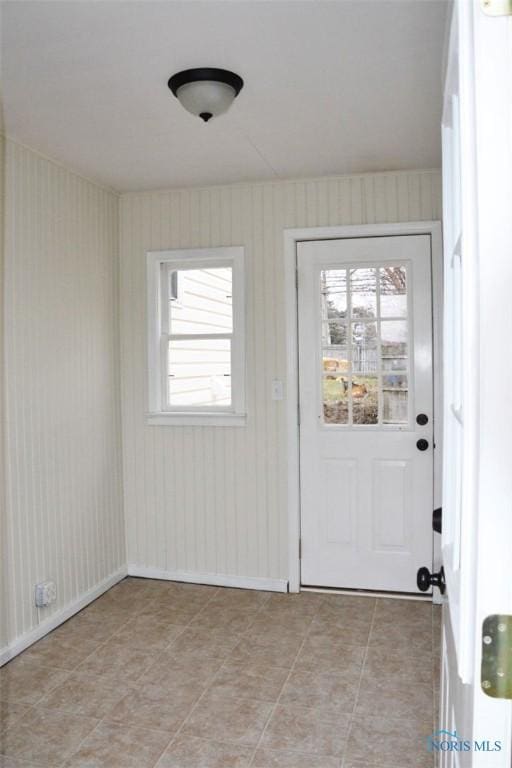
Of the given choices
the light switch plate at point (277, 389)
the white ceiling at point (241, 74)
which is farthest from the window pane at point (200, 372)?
the white ceiling at point (241, 74)

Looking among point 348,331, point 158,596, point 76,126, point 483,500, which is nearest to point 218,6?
point 76,126

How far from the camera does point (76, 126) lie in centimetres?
297

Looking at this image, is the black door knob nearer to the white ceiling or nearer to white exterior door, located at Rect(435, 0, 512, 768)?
white exterior door, located at Rect(435, 0, 512, 768)

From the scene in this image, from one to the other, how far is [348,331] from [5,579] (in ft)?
7.68

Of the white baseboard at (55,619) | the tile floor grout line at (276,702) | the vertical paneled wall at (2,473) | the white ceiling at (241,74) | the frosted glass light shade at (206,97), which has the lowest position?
the tile floor grout line at (276,702)

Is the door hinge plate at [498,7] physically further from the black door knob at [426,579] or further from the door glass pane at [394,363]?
the door glass pane at [394,363]

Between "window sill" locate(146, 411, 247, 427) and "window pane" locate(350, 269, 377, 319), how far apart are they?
3.20 ft

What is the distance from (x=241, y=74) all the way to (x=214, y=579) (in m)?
2.99

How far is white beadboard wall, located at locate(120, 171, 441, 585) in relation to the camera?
12.7 feet

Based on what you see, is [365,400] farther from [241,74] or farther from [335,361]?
[241,74]

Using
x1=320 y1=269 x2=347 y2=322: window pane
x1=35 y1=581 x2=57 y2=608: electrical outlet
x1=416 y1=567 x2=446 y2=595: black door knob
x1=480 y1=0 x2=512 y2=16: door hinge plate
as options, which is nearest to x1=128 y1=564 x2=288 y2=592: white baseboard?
x1=35 y1=581 x2=57 y2=608: electrical outlet

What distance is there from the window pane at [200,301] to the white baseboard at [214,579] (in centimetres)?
159

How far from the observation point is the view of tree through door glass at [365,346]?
12.5ft

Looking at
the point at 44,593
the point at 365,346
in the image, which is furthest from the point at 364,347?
the point at 44,593
